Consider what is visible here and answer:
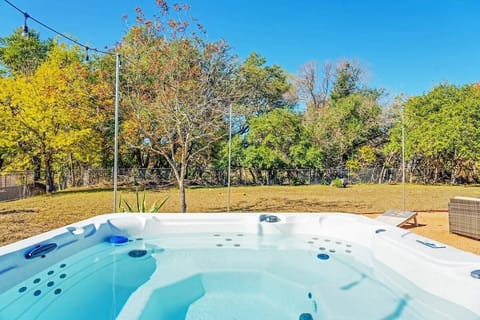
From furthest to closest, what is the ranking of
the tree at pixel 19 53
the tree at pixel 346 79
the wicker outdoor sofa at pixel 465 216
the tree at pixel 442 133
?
the tree at pixel 346 79 → the tree at pixel 19 53 → the tree at pixel 442 133 → the wicker outdoor sofa at pixel 465 216

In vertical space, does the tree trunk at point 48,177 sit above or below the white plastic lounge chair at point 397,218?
above

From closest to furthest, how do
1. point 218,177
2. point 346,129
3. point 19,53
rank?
point 19,53 < point 218,177 < point 346,129

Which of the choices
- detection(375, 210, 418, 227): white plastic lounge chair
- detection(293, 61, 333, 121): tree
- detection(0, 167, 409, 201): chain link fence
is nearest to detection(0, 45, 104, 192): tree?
detection(0, 167, 409, 201): chain link fence

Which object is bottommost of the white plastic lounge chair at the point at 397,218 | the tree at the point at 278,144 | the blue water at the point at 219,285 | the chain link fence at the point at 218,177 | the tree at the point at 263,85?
the blue water at the point at 219,285

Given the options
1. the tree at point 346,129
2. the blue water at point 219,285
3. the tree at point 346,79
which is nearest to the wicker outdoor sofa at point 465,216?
the blue water at point 219,285

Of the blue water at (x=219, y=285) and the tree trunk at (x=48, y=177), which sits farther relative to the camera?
the tree trunk at (x=48, y=177)

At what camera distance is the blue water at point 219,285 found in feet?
8.87

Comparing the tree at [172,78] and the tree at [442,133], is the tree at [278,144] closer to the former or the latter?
the tree at [442,133]

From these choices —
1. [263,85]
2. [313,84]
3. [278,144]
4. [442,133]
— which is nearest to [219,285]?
[278,144]

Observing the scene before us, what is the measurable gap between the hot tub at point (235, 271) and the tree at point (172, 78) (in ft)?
7.10

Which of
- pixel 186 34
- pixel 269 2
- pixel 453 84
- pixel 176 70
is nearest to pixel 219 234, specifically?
pixel 176 70

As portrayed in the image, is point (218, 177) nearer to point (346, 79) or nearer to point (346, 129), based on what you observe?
point (346, 129)

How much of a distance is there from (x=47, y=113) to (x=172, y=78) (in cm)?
750

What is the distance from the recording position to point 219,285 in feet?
11.0
